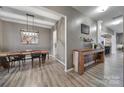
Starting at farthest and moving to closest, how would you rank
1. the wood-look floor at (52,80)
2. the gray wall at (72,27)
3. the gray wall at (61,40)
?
the gray wall at (61,40), the gray wall at (72,27), the wood-look floor at (52,80)

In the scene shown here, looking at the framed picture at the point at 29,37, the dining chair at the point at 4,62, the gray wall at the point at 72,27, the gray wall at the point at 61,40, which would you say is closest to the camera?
the gray wall at the point at 72,27

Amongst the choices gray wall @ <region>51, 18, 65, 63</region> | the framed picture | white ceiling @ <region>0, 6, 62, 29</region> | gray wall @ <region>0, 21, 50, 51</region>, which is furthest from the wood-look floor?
the framed picture

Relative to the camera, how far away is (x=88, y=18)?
4848mm

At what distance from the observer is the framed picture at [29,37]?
5.58 meters

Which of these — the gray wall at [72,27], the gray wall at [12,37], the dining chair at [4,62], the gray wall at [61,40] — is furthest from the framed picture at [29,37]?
the gray wall at [72,27]

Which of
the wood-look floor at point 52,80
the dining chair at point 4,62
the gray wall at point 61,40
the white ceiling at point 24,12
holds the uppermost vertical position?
the white ceiling at point 24,12

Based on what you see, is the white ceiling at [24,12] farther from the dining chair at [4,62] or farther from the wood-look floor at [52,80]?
the wood-look floor at [52,80]

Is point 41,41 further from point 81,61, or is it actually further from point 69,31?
point 81,61

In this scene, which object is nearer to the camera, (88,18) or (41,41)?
(88,18)

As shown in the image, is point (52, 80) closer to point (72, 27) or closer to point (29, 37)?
point (72, 27)

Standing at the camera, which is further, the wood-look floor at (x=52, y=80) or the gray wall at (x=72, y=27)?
the gray wall at (x=72, y=27)
